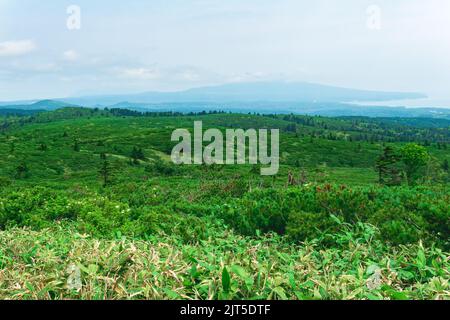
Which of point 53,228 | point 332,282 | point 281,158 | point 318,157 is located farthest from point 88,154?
point 332,282

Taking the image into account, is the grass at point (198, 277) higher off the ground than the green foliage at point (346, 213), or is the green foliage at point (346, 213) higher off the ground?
the grass at point (198, 277)

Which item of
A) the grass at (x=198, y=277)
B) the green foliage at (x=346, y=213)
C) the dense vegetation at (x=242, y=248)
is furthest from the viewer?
the green foliage at (x=346, y=213)

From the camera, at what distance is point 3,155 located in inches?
3115

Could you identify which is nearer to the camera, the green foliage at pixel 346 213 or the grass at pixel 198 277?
the grass at pixel 198 277

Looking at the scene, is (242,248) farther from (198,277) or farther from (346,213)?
(346,213)

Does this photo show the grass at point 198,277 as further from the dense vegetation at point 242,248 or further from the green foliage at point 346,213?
the green foliage at point 346,213

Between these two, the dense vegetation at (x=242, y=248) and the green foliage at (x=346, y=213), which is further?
the green foliage at (x=346, y=213)

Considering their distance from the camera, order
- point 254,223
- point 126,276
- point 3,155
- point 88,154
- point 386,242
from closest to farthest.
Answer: point 126,276 < point 386,242 < point 254,223 < point 3,155 < point 88,154

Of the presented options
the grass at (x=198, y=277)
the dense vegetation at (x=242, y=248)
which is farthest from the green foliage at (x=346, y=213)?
the grass at (x=198, y=277)

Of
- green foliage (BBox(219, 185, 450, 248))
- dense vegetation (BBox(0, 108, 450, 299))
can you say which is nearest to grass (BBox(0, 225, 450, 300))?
dense vegetation (BBox(0, 108, 450, 299))

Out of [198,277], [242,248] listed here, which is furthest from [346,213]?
[198,277]

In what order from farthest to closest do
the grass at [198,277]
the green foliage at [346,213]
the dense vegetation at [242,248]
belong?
the green foliage at [346,213]
the dense vegetation at [242,248]
the grass at [198,277]
